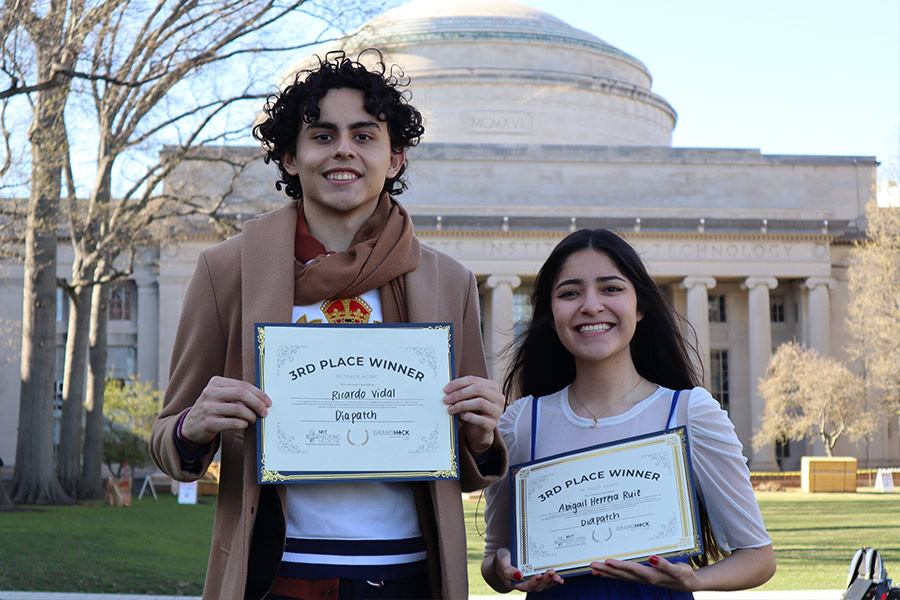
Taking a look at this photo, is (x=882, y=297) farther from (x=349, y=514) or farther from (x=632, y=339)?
(x=349, y=514)

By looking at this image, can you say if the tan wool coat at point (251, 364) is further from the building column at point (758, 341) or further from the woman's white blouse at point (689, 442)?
the building column at point (758, 341)

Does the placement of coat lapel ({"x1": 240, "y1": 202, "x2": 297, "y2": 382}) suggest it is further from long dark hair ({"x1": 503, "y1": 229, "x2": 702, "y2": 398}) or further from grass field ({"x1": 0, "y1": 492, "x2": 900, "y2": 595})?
grass field ({"x1": 0, "y1": 492, "x2": 900, "y2": 595})

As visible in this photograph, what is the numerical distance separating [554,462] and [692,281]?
58511 mm

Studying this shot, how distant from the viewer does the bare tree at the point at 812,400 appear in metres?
49.8

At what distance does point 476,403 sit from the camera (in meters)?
3.71

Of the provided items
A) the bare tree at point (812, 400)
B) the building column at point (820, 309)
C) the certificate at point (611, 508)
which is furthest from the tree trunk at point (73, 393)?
the building column at point (820, 309)

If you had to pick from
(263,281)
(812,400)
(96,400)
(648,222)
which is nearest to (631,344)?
(263,281)

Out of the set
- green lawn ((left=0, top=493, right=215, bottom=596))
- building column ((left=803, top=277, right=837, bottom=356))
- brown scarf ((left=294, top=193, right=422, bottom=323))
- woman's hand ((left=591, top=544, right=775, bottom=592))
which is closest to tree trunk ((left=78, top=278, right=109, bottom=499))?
green lawn ((left=0, top=493, right=215, bottom=596))

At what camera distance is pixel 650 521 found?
156 inches

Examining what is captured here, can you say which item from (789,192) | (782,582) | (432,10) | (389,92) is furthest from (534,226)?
(389,92)

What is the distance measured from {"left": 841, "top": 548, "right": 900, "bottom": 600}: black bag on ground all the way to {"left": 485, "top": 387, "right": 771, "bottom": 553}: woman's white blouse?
200 centimetres

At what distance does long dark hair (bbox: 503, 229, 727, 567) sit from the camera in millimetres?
4543

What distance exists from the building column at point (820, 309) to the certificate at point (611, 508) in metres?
60.7

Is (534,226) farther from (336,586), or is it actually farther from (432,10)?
(336,586)
